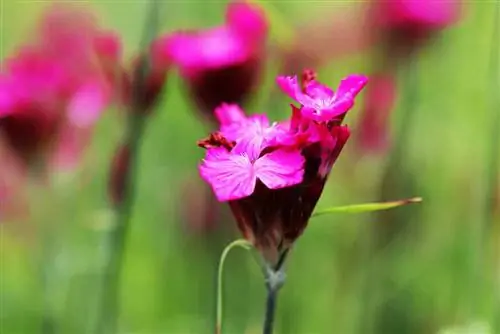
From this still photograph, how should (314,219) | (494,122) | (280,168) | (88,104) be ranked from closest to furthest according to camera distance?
(280,168), (494,122), (88,104), (314,219)

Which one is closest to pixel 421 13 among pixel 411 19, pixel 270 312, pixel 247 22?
pixel 411 19

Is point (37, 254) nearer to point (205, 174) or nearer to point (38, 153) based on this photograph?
point (38, 153)

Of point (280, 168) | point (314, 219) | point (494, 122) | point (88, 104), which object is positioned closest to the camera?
point (280, 168)

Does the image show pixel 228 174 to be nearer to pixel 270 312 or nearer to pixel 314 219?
pixel 270 312

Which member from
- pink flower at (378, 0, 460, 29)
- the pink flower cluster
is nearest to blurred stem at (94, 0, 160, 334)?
the pink flower cluster

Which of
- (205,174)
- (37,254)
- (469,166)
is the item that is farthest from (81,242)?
(205,174)

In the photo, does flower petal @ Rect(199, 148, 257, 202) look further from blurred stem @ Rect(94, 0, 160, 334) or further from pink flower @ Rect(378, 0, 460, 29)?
pink flower @ Rect(378, 0, 460, 29)
